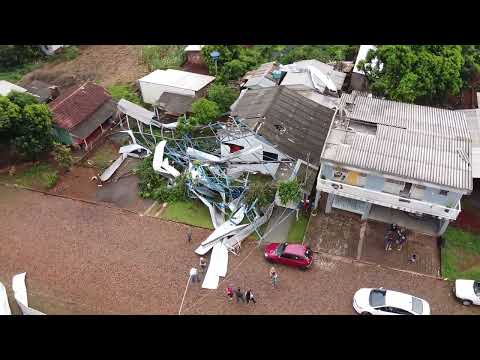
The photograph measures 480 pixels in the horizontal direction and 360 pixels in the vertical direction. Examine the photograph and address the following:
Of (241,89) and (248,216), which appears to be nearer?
(248,216)

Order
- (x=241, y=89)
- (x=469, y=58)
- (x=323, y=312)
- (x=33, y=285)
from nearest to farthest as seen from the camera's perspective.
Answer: (x=323, y=312)
(x=33, y=285)
(x=469, y=58)
(x=241, y=89)

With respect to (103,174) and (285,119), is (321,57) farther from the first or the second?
(103,174)

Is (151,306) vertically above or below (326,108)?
below

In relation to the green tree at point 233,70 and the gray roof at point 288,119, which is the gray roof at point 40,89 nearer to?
the green tree at point 233,70

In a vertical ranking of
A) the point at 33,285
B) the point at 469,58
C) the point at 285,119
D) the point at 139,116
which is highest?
the point at 469,58

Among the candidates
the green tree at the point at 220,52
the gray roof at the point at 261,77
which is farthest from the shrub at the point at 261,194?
the green tree at the point at 220,52

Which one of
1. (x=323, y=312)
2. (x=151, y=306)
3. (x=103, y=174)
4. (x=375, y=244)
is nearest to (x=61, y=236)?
(x=103, y=174)

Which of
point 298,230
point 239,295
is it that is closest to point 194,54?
point 298,230

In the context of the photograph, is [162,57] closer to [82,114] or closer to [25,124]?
[82,114]
